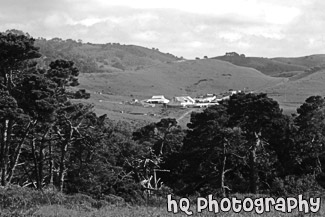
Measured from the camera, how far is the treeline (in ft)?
106

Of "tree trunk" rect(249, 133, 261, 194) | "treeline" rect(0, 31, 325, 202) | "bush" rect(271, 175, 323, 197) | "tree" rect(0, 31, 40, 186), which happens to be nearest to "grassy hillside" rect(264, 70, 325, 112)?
"treeline" rect(0, 31, 325, 202)

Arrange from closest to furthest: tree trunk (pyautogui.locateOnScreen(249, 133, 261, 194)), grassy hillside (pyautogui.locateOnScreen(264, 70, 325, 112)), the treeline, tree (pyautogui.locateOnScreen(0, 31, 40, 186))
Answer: tree (pyautogui.locateOnScreen(0, 31, 40, 186)), the treeline, tree trunk (pyautogui.locateOnScreen(249, 133, 261, 194)), grassy hillside (pyautogui.locateOnScreen(264, 70, 325, 112))

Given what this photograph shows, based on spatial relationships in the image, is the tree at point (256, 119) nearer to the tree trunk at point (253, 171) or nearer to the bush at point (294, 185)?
the tree trunk at point (253, 171)

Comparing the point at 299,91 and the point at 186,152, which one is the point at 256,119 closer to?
the point at 186,152

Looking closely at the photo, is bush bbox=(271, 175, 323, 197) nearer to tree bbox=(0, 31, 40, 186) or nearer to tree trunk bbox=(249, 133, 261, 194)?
tree trunk bbox=(249, 133, 261, 194)

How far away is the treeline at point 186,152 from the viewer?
3222 centimetres

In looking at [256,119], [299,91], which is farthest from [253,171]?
[299,91]

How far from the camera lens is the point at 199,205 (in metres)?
12.6

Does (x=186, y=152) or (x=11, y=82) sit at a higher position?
(x=11, y=82)

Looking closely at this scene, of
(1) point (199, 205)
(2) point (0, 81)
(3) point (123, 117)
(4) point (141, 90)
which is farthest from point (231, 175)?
(4) point (141, 90)

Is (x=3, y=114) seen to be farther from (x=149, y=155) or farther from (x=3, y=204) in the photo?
(x=149, y=155)

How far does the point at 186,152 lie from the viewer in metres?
40.7

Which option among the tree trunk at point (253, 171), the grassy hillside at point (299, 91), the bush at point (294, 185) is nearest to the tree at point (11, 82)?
the tree trunk at point (253, 171)

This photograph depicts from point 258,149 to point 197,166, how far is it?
5079mm
